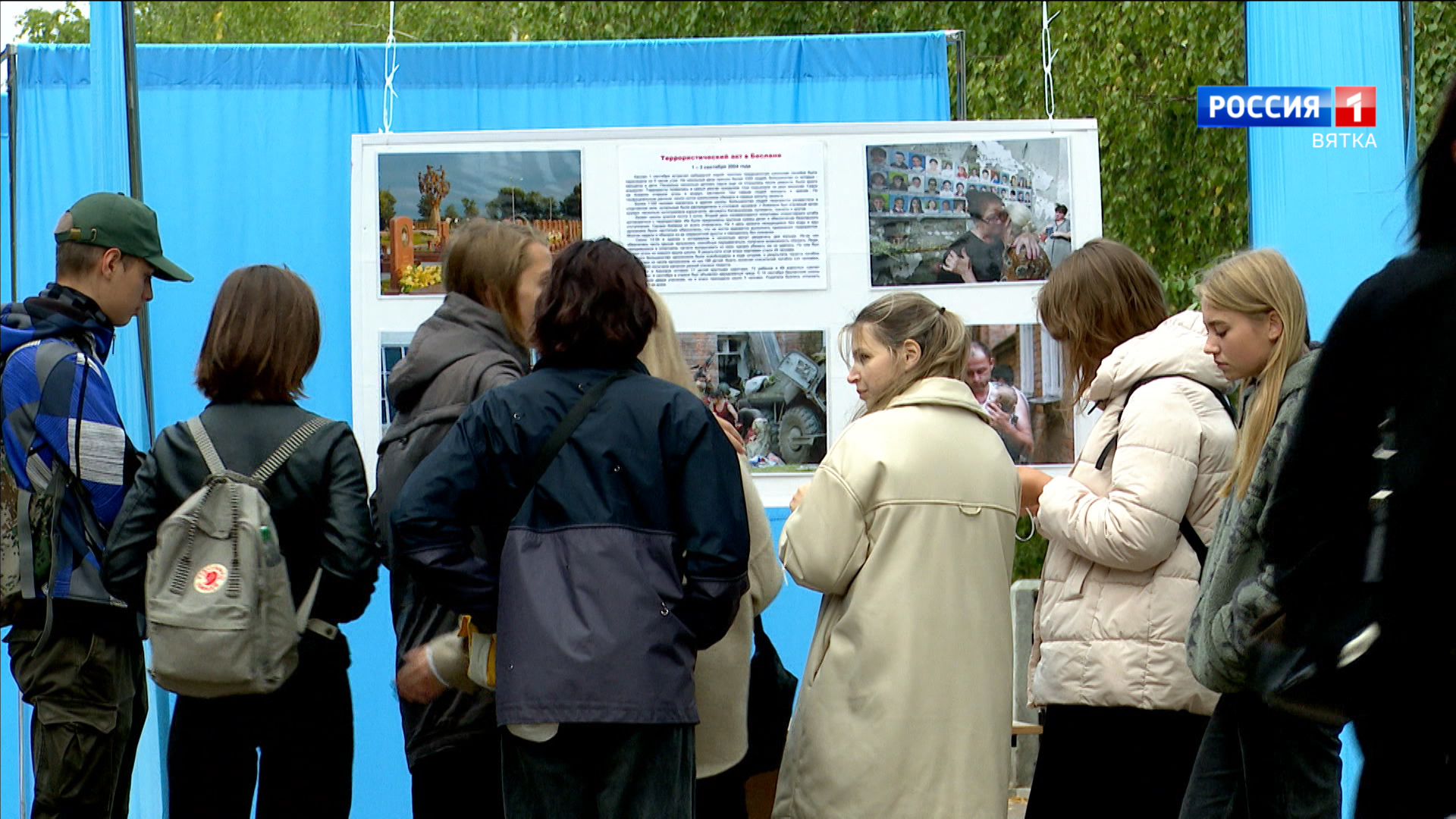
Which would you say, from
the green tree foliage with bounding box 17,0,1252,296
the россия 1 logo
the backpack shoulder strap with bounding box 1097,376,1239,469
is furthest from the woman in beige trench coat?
the green tree foliage with bounding box 17,0,1252,296

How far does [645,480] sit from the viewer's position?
7.80ft

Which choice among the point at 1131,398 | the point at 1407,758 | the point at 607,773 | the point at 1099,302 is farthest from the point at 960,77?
the point at 1407,758

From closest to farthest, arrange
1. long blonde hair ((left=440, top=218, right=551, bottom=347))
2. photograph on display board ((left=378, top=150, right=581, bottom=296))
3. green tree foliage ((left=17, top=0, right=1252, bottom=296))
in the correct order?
1. long blonde hair ((left=440, top=218, right=551, bottom=347))
2. photograph on display board ((left=378, top=150, right=581, bottom=296))
3. green tree foliage ((left=17, top=0, right=1252, bottom=296))

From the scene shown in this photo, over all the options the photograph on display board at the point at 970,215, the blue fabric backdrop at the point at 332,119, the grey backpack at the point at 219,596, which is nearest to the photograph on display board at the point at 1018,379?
the photograph on display board at the point at 970,215

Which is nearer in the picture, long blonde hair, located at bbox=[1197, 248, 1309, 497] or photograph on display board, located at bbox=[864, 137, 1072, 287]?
long blonde hair, located at bbox=[1197, 248, 1309, 497]

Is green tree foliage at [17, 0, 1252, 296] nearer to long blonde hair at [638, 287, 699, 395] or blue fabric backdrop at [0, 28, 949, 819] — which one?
blue fabric backdrop at [0, 28, 949, 819]

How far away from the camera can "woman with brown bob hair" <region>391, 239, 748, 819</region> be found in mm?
2320

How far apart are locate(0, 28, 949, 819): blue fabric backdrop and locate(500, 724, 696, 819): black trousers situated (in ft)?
6.21

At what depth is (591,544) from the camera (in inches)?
92.4

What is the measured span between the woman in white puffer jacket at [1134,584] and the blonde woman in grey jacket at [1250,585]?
15 centimetres

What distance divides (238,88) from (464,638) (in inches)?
88.0

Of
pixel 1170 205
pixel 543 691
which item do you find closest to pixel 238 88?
pixel 543 691

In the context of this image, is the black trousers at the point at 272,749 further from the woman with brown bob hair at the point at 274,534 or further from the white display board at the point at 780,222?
the white display board at the point at 780,222

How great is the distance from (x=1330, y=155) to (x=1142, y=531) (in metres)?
2.03
